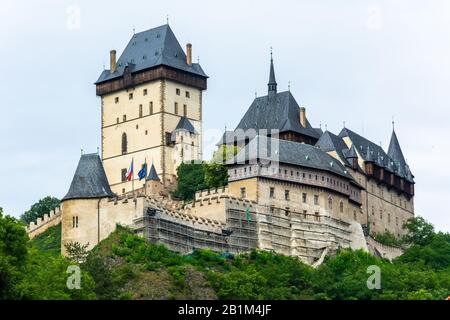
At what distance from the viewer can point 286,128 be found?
332 ft

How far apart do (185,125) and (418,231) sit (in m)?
18.2

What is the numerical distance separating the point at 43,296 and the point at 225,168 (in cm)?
3622

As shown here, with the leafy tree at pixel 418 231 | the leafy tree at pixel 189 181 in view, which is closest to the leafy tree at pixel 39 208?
the leafy tree at pixel 189 181

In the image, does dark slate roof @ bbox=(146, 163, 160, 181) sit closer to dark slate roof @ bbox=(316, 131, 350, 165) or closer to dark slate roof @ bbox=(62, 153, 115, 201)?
dark slate roof @ bbox=(62, 153, 115, 201)

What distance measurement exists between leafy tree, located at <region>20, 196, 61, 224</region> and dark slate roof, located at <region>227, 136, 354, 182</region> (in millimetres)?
20965

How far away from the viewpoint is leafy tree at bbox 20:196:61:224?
358 ft

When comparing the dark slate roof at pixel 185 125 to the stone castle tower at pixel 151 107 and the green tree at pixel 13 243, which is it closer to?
the stone castle tower at pixel 151 107

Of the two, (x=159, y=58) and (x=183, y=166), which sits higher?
(x=159, y=58)

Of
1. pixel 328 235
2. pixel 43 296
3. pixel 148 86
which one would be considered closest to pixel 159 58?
pixel 148 86

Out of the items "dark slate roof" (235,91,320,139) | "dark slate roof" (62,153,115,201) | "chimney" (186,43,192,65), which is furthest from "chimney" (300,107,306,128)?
"dark slate roof" (62,153,115,201)

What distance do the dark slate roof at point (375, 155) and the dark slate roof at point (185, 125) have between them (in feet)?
38.2

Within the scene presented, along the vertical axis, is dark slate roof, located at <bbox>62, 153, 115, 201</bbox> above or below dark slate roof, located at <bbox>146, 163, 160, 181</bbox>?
below
